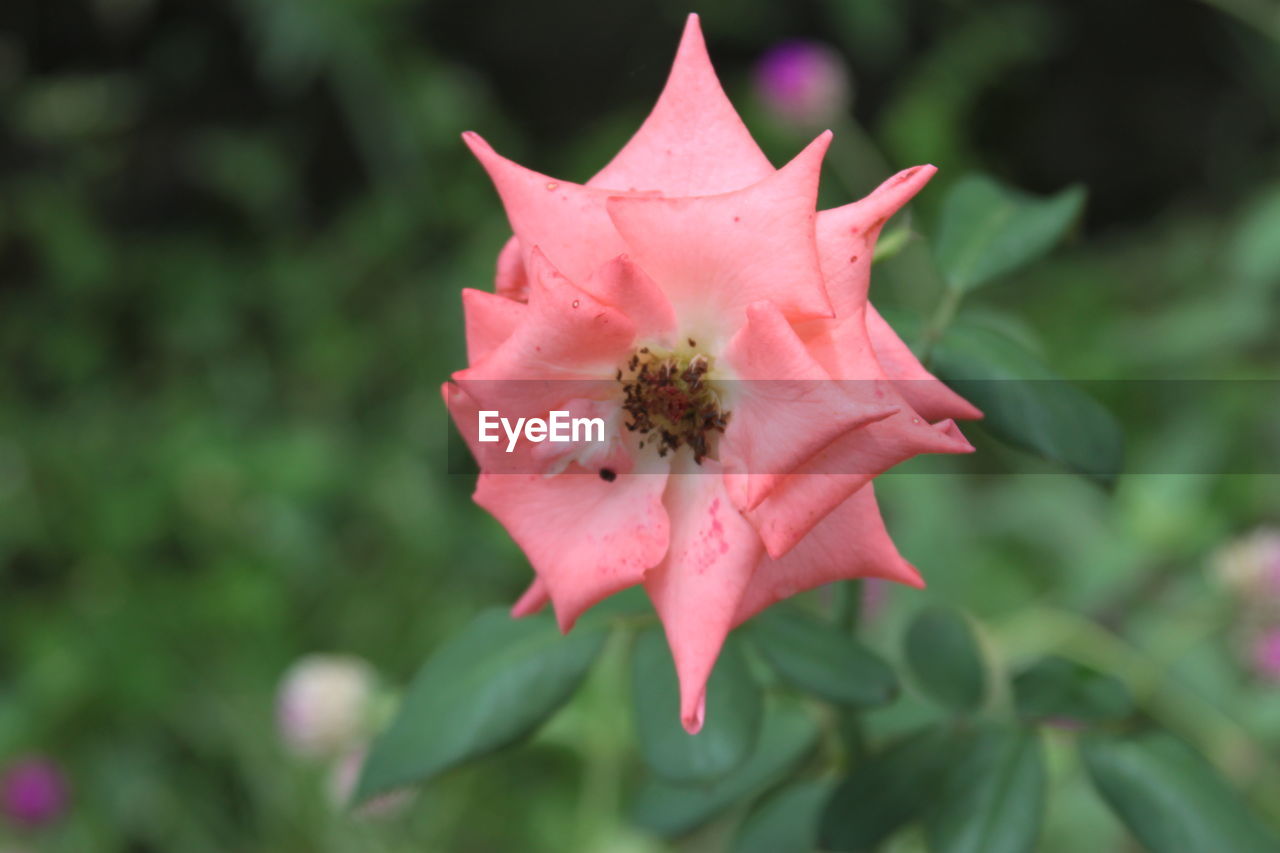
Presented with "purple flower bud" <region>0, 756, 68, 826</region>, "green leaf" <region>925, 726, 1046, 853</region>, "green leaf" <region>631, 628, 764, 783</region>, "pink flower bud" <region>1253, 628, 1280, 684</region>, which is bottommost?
"purple flower bud" <region>0, 756, 68, 826</region>

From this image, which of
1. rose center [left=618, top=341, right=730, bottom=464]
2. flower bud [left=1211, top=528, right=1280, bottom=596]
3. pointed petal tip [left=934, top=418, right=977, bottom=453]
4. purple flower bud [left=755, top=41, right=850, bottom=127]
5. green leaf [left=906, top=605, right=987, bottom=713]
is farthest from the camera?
purple flower bud [left=755, top=41, right=850, bottom=127]

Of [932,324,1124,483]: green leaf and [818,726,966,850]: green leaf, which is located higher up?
[932,324,1124,483]: green leaf

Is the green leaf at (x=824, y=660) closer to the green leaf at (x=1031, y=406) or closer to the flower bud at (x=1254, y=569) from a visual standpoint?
the green leaf at (x=1031, y=406)

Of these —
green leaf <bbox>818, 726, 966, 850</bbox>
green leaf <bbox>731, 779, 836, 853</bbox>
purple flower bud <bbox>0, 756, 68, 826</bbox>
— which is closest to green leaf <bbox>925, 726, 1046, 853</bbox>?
green leaf <bbox>818, 726, 966, 850</bbox>

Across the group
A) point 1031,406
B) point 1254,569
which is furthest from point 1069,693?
point 1254,569

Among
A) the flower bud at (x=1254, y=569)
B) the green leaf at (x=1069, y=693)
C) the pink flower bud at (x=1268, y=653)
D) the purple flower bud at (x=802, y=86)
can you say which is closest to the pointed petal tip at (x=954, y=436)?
the green leaf at (x=1069, y=693)

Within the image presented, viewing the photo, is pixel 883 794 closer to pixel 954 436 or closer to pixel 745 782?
pixel 745 782

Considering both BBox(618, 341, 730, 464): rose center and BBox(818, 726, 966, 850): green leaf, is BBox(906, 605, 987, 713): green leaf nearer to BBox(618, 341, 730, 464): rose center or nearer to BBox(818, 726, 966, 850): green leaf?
BBox(818, 726, 966, 850): green leaf
